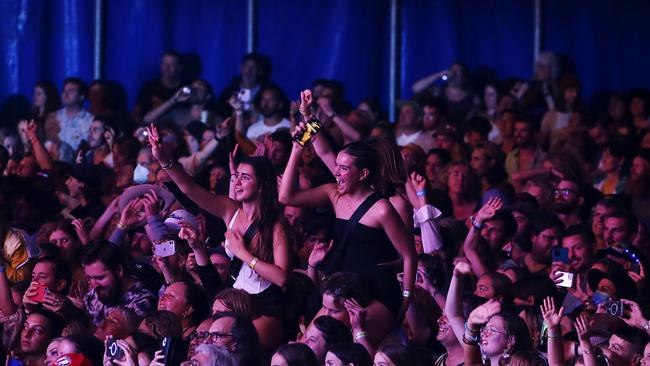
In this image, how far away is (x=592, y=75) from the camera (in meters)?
14.4

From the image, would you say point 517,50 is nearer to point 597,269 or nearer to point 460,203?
point 460,203

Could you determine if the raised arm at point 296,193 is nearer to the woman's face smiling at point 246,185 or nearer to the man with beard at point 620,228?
the woman's face smiling at point 246,185

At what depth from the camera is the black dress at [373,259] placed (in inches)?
302

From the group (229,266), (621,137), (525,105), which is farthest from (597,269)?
(525,105)

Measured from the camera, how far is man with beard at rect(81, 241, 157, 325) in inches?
344

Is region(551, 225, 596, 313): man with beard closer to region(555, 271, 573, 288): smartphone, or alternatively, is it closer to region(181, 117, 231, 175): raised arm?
region(555, 271, 573, 288): smartphone

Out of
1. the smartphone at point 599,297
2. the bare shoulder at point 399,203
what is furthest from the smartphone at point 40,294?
the smartphone at point 599,297

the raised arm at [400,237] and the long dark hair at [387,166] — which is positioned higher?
the long dark hair at [387,166]

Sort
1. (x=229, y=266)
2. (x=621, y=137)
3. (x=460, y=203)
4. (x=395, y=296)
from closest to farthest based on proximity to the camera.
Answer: (x=395, y=296), (x=229, y=266), (x=460, y=203), (x=621, y=137)

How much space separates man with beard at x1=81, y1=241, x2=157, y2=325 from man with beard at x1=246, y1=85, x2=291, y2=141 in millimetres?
3576

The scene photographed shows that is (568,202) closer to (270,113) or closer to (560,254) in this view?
(560,254)

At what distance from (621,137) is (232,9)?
4.09 meters

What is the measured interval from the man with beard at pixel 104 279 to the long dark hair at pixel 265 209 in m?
1.11

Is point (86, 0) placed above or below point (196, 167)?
above
